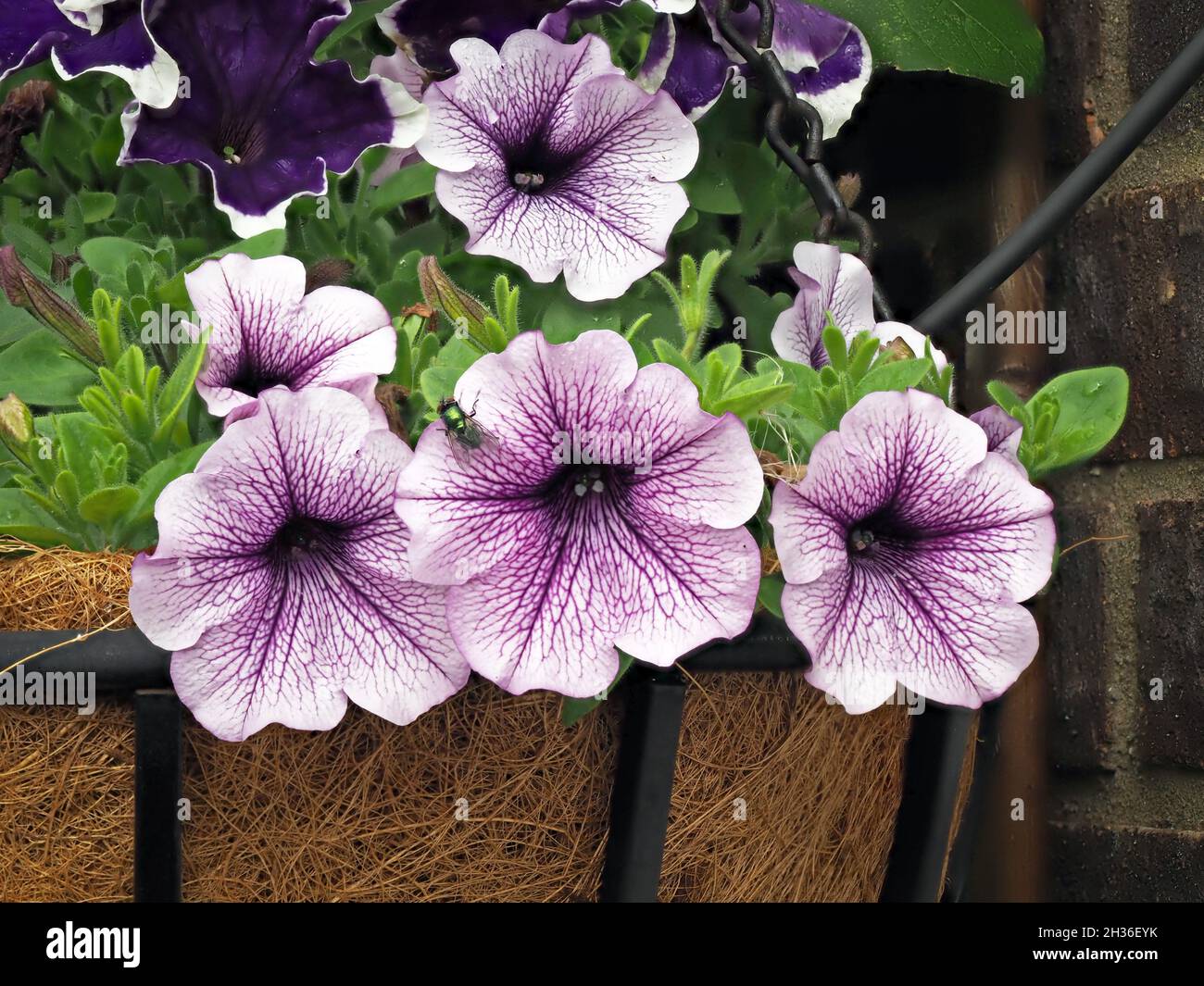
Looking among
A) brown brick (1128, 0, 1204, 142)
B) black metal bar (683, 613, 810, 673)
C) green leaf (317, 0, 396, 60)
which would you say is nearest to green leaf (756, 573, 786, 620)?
black metal bar (683, 613, 810, 673)

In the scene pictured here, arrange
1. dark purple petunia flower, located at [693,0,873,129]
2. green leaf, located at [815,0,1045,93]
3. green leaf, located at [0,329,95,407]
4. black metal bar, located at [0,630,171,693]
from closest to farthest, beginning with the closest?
1. black metal bar, located at [0,630,171,693]
2. green leaf, located at [0,329,95,407]
3. dark purple petunia flower, located at [693,0,873,129]
4. green leaf, located at [815,0,1045,93]

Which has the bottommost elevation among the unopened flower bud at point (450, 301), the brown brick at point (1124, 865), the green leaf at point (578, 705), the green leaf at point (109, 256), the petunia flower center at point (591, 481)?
the brown brick at point (1124, 865)

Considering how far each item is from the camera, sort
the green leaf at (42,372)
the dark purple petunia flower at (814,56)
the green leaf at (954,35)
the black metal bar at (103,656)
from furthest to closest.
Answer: the green leaf at (954,35), the dark purple petunia flower at (814,56), the green leaf at (42,372), the black metal bar at (103,656)

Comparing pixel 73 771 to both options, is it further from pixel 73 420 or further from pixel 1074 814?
pixel 1074 814

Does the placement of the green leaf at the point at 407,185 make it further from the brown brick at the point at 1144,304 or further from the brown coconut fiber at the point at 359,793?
the brown brick at the point at 1144,304

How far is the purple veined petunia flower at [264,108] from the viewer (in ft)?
1.63

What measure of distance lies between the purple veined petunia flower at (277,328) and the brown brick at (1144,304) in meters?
0.49

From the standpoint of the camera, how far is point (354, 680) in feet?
1.18

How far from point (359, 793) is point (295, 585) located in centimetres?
7

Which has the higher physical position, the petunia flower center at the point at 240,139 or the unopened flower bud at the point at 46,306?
the petunia flower center at the point at 240,139

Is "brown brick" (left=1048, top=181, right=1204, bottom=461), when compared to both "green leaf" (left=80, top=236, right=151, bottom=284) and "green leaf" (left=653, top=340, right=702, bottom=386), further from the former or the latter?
"green leaf" (left=80, top=236, right=151, bottom=284)

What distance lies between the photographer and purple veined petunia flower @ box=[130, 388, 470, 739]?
0.35 m

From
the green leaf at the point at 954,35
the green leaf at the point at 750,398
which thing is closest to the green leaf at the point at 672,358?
the green leaf at the point at 750,398

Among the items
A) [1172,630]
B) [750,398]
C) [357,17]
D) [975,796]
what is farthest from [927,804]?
[357,17]
